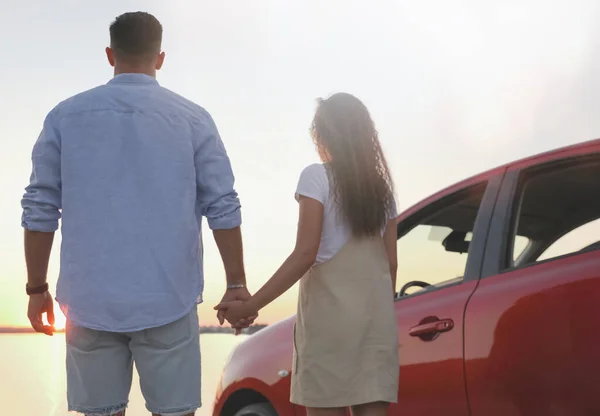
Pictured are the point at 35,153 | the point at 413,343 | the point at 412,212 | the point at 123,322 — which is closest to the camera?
the point at 123,322

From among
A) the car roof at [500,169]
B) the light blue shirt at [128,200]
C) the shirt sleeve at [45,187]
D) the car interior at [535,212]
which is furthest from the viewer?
the car interior at [535,212]

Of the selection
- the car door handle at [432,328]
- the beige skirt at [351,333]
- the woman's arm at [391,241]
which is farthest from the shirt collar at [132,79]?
the car door handle at [432,328]

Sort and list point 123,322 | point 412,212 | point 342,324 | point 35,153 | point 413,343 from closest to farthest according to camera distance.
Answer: point 123,322 → point 35,153 → point 342,324 → point 413,343 → point 412,212

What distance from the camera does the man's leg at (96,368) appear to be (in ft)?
8.20

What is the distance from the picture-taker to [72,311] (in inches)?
99.0

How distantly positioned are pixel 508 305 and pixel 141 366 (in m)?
1.36

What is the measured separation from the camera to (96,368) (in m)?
2.50

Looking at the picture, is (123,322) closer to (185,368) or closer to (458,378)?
(185,368)

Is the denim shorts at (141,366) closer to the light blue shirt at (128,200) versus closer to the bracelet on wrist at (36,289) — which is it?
the light blue shirt at (128,200)

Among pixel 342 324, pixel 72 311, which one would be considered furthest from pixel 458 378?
pixel 72 311

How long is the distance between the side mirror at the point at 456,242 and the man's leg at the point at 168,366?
1379 millimetres

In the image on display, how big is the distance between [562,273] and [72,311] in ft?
5.62

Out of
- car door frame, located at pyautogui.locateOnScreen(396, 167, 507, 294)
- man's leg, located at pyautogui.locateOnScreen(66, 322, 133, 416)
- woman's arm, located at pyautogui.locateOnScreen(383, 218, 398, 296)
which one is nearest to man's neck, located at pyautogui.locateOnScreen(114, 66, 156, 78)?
man's leg, located at pyautogui.locateOnScreen(66, 322, 133, 416)

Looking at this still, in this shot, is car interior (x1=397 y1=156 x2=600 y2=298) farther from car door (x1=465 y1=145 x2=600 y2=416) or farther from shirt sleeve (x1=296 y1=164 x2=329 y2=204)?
shirt sleeve (x1=296 y1=164 x2=329 y2=204)
